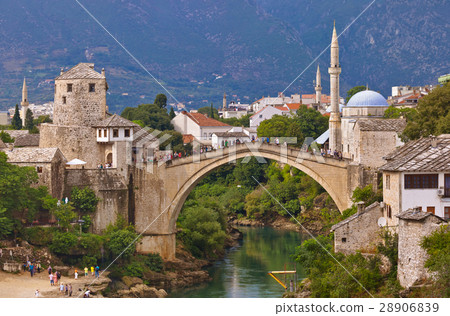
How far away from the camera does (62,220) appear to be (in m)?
56.7

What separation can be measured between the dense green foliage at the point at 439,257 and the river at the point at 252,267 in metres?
16.1

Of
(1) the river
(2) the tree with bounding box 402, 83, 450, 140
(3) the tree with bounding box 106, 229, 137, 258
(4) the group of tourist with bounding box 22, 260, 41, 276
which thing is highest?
(2) the tree with bounding box 402, 83, 450, 140

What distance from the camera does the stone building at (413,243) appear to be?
37938 mm

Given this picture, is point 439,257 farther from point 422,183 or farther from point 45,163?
point 45,163

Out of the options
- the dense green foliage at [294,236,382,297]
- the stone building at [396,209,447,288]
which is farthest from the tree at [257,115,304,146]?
the stone building at [396,209,447,288]

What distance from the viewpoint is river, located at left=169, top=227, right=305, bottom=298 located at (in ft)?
181

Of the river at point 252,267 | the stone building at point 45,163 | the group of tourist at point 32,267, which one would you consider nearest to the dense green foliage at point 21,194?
the stone building at point 45,163

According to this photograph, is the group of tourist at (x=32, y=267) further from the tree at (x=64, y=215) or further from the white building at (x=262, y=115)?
the white building at (x=262, y=115)

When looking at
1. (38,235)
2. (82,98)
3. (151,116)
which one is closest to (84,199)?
(38,235)

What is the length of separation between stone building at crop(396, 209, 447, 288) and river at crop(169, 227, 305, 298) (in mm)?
14014

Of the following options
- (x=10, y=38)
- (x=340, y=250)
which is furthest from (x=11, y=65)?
(x=340, y=250)

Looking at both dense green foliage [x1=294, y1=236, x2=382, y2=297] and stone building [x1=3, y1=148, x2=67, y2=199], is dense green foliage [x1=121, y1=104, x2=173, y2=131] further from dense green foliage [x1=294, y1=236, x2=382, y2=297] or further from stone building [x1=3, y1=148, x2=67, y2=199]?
dense green foliage [x1=294, y1=236, x2=382, y2=297]

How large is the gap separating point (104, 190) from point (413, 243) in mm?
26874

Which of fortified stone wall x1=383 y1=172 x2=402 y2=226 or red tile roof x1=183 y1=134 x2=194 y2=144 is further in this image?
red tile roof x1=183 y1=134 x2=194 y2=144
